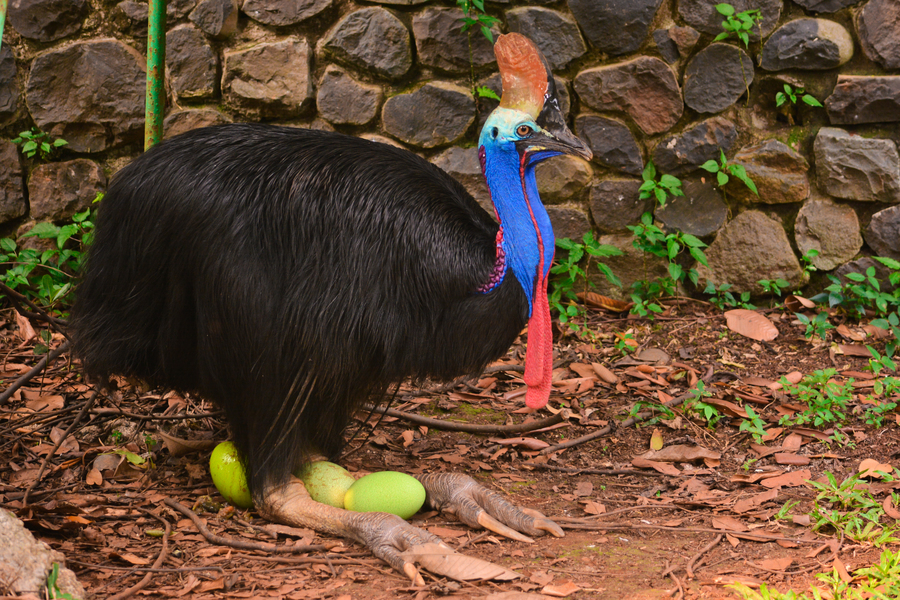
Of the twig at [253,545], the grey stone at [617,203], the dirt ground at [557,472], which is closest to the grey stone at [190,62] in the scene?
the dirt ground at [557,472]

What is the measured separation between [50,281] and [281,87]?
1319mm

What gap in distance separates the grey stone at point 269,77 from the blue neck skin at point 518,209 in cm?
162

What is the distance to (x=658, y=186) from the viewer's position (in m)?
3.86

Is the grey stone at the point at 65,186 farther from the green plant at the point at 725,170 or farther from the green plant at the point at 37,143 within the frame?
the green plant at the point at 725,170

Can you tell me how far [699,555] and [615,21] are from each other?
2444 mm

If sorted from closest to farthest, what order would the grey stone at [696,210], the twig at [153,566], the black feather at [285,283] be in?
the twig at [153,566]
the black feather at [285,283]
the grey stone at [696,210]

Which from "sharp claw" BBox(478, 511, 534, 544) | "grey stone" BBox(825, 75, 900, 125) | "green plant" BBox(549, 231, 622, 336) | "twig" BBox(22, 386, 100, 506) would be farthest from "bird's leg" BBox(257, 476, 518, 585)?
"grey stone" BBox(825, 75, 900, 125)

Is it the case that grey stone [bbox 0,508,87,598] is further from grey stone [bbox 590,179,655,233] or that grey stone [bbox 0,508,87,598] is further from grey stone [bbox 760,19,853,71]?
grey stone [bbox 760,19,853,71]

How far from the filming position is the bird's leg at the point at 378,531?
211 cm

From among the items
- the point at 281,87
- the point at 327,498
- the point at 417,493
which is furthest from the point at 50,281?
the point at 417,493

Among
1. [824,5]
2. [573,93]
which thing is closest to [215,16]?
[573,93]

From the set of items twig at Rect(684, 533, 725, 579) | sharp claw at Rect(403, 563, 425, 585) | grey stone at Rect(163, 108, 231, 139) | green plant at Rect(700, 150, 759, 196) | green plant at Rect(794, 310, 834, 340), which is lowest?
sharp claw at Rect(403, 563, 425, 585)

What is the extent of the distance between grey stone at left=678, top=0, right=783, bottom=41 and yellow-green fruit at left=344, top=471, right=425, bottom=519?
98.3 inches

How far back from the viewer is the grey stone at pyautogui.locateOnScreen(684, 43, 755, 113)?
378cm
